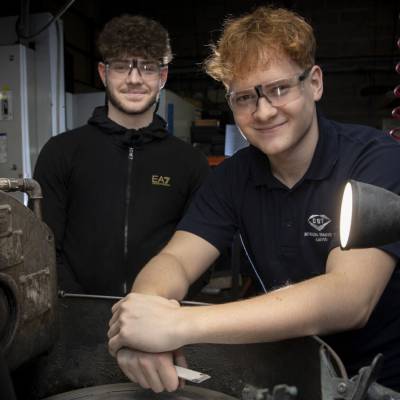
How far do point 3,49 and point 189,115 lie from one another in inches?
70.5

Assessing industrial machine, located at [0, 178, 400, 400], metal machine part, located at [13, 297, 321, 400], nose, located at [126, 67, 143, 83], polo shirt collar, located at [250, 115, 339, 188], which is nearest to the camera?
industrial machine, located at [0, 178, 400, 400]

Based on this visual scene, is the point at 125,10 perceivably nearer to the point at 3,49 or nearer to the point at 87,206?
the point at 3,49

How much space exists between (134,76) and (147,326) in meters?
0.83

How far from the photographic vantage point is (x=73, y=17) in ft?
15.8

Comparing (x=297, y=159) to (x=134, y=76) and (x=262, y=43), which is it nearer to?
(x=262, y=43)

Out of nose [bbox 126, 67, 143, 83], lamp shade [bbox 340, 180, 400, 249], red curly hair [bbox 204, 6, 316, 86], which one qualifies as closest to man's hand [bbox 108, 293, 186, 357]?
lamp shade [bbox 340, 180, 400, 249]

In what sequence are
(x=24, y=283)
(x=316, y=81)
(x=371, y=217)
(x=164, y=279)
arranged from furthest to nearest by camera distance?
(x=316, y=81), (x=164, y=279), (x=24, y=283), (x=371, y=217)

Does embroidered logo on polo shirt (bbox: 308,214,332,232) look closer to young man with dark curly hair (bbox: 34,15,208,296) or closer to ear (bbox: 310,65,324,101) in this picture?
ear (bbox: 310,65,324,101)

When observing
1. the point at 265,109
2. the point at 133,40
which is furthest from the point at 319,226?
the point at 133,40

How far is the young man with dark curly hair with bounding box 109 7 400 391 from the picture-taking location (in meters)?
0.69

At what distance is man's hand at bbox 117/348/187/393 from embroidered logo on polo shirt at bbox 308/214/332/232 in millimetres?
369

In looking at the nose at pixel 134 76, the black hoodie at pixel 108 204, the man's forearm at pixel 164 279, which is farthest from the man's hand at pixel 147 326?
the nose at pixel 134 76

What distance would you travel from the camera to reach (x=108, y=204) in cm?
134

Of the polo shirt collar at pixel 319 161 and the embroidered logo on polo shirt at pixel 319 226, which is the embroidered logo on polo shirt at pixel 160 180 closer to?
the polo shirt collar at pixel 319 161
